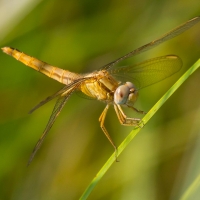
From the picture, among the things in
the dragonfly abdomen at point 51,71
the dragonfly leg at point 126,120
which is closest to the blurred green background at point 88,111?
the dragonfly abdomen at point 51,71

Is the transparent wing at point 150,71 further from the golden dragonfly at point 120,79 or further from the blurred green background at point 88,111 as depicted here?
the blurred green background at point 88,111

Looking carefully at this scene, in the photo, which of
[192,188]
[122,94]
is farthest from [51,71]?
[192,188]

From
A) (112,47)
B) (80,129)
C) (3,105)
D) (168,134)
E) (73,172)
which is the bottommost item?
(168,134)

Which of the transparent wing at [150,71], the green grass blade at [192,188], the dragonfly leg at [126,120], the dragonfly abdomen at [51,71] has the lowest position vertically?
the green grass blade at [192,188]

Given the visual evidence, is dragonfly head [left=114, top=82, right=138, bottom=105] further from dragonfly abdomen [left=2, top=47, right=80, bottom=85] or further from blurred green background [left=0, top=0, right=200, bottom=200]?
dragonfly abdomen [left=2, top=47, right=80, bottom=85]

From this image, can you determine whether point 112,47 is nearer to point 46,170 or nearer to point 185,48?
point 185,48

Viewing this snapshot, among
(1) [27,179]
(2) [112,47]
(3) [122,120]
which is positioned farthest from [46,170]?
(2) [112,47]
